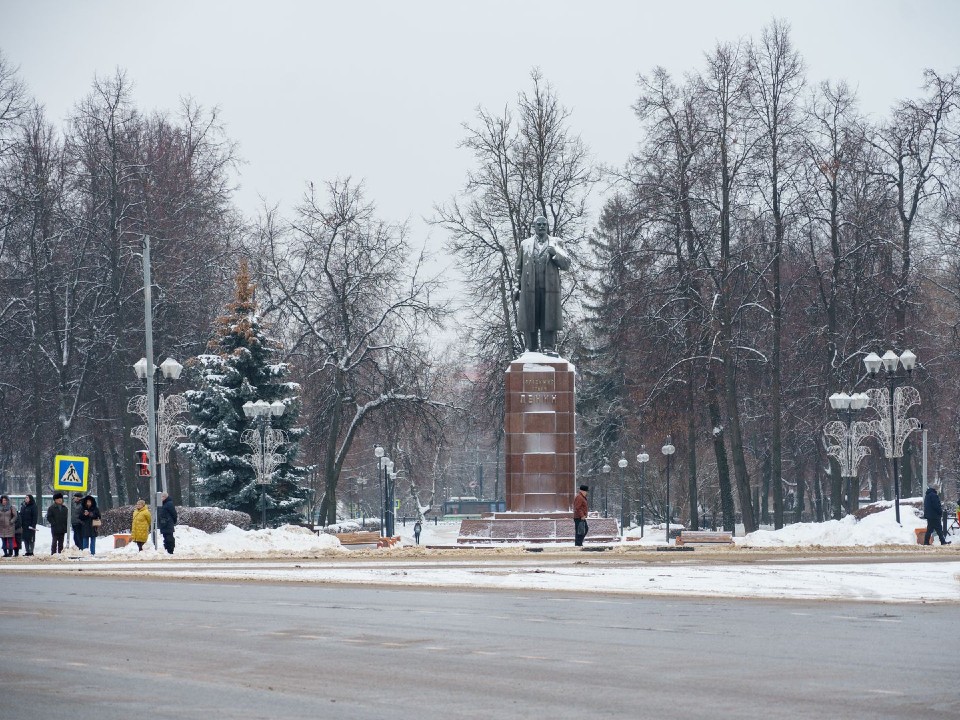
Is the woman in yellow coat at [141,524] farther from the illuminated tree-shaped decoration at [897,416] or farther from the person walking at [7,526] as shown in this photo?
the illuminated tree-shaped decoration at [897,416]

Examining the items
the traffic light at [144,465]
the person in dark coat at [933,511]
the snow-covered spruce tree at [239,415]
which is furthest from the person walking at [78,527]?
the person in dark coat at [933,511]

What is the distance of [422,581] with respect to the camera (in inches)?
924

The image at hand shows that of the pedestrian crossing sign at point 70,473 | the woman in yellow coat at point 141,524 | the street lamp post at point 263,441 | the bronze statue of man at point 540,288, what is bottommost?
the woman in yellow coat at point 141,524

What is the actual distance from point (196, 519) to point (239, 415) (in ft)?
35.4

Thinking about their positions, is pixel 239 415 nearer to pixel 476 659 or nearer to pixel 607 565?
pixel 607 565

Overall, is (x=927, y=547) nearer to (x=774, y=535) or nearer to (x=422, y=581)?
(x=774, y=535)

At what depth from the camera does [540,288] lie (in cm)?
3978

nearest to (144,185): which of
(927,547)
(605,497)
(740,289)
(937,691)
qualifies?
(740,289)

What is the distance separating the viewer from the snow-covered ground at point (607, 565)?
835 inches

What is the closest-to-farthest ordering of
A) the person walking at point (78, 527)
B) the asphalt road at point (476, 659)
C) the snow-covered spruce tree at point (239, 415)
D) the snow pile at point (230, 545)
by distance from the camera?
the asphalt road at point (476, 659) → the snow pile at point (230, 545) → the person walking at point (78, 527) → the snow-covered spruce tree at point (239, 415)

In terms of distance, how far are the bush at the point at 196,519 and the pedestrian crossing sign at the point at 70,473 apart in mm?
7605

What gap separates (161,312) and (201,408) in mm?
4321

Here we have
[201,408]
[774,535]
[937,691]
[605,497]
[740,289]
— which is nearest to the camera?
[937,691]

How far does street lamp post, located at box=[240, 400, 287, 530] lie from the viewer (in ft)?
152
